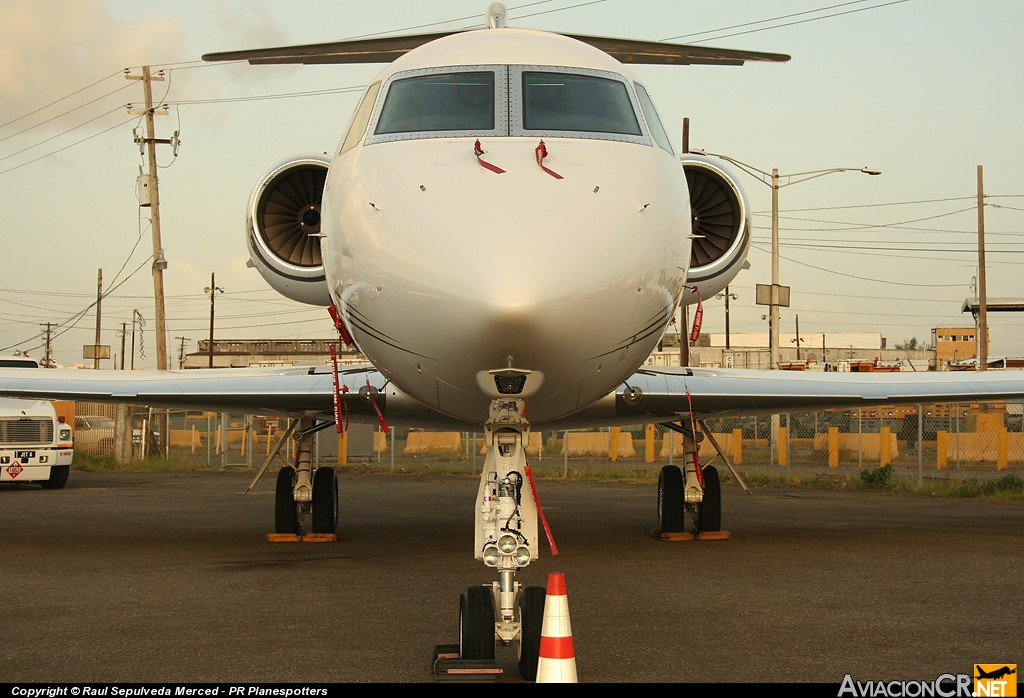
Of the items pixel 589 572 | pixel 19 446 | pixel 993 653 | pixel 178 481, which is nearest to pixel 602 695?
pixel 993 653

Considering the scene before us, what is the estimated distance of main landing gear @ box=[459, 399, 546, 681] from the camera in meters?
5.98

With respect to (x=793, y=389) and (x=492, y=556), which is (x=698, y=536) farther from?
(x=492, y=556)

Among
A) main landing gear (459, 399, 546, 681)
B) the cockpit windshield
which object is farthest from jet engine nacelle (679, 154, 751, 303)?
main landing gear (459, 399, 546, 681)

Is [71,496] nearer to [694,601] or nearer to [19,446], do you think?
[19,446]

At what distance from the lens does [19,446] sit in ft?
74.6

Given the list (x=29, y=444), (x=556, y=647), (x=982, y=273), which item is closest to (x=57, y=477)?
(x=29, y=444)

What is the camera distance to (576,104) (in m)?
7.09

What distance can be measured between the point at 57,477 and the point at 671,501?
47.4 feet

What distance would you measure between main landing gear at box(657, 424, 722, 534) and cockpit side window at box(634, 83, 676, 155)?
5.90 meters

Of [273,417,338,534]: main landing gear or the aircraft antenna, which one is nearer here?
the aircraft antenna

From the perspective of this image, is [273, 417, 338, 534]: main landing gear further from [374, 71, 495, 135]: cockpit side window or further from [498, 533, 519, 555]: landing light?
[498, 533, 519, 555]: landing light

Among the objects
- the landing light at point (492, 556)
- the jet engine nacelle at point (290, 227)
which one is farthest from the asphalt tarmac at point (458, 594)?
the jet engine nacelle at point (290, 227)

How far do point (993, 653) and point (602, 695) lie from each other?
263 cm

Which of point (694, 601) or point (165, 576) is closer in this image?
point (694, 601)
